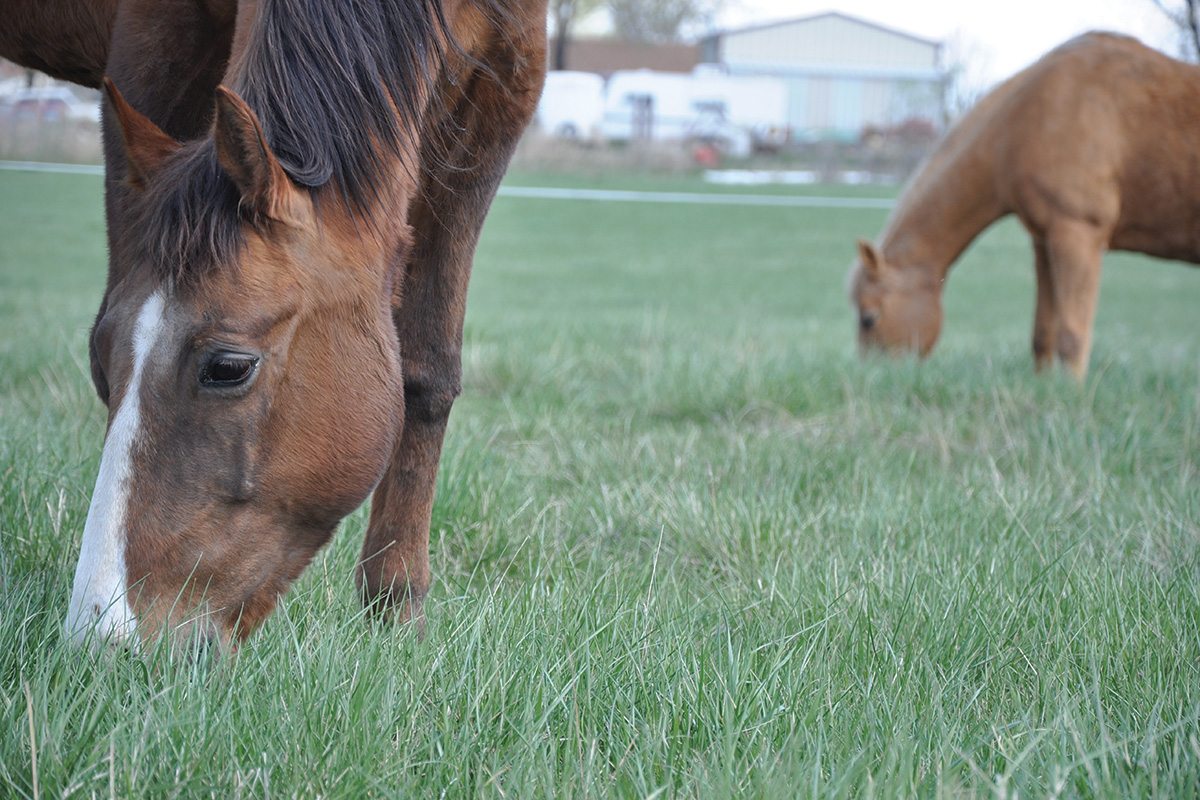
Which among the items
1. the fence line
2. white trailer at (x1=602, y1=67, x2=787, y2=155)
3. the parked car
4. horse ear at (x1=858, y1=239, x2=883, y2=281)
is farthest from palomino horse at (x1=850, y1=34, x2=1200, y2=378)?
white trailer at (x1=602, y1=67, x2=787, y2=155)

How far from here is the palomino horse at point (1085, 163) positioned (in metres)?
4.93

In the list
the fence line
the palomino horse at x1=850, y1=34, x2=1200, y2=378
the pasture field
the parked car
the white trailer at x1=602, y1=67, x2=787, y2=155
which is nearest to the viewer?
the pasture field

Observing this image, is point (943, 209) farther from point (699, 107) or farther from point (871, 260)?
point (699, 107)

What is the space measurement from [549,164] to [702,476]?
25047 mm

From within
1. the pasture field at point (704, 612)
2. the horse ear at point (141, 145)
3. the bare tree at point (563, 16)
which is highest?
the bare tree at point (563, 16)

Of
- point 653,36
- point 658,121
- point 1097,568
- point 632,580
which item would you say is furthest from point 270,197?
point 653,36

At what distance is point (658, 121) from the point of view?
4009cm

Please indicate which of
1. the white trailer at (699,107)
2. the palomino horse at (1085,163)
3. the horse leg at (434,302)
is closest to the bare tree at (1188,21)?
the palomino horse at (1085,163)

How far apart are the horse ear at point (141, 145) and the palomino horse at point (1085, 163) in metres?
4.46

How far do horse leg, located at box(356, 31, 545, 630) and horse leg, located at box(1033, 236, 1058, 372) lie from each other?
4310 millimetres

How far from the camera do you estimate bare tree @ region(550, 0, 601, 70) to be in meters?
36.9

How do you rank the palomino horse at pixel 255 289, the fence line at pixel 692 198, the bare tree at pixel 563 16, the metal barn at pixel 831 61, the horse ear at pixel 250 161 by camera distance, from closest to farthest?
the horse ear at pixel 250 161, the palomino horse at pixel 255 289, the fence line at pixel 692 198, the bare tree at pixel 563 16, the metal barn at pixel 831 61

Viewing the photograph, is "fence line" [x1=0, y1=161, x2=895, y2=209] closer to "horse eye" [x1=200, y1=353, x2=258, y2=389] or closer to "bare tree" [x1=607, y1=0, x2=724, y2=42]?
"horse eye" [x1=200, y1=353, x2=258, y2=389]

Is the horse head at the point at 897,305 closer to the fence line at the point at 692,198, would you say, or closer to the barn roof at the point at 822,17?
the fence line at the point at 692,198
